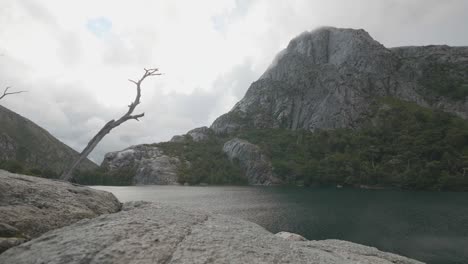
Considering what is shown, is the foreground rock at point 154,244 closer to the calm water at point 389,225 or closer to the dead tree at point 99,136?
the dead tree at point 99,136

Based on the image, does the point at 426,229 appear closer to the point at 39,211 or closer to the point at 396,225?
the point at 396,225

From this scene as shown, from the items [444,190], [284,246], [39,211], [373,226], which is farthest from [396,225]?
[444,190]

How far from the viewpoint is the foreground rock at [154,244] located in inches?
333

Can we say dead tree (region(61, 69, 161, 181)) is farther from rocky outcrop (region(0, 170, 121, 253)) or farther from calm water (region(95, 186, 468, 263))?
calm water (region(95, 186, 468, 263))

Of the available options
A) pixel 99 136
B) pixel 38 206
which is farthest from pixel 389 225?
pixel 38 206

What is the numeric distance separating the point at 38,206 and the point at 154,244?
4.97 meters

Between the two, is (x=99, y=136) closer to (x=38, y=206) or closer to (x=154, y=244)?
(x=38, y=206)

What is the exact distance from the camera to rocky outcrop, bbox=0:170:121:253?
1014 centimetres

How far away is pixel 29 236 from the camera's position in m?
10.2

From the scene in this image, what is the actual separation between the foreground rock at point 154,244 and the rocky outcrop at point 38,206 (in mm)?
751

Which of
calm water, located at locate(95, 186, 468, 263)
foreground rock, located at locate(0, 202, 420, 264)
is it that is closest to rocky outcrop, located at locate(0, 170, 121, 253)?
foreground rock, located at locate(0, 202, 420, 264)

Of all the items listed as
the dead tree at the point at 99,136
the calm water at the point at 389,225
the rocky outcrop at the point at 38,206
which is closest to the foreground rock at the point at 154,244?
the rocky outcrop at the point at 38,206

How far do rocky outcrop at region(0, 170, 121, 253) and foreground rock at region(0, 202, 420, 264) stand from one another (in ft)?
2.46

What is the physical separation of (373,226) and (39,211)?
76497 millimetres
